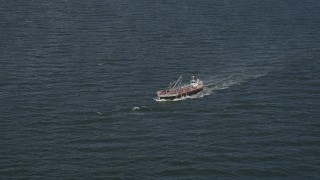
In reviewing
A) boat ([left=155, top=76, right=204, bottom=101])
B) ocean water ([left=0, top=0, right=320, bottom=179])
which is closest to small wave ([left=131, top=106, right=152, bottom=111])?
ocean water ([left=0, top=0, right=320, bottom=179])

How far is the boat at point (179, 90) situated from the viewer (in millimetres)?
178375

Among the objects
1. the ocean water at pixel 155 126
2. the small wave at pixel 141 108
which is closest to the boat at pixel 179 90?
the ocean water at pixel 155 126

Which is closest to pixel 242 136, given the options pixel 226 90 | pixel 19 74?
pixel 226 90

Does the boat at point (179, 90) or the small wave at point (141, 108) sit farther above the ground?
the boat at point (179, 90)

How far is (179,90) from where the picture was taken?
183000 millimetres

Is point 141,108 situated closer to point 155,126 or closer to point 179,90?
point 155,126

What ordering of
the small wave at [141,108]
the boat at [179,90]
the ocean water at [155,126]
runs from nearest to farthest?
1. the ocean water at [155,126]
2. the small wave at [141,108]
3. the boat at [179,90]

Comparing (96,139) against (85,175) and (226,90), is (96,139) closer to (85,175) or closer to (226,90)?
(85,175)

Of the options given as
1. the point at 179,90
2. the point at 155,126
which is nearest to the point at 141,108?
the point at 155,126

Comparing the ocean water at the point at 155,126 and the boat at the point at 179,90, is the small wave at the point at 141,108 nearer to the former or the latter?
the ocean water at the point at 155,126

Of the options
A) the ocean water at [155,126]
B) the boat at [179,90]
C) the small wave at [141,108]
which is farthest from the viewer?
the boat at [179,90]

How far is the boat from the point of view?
178 m

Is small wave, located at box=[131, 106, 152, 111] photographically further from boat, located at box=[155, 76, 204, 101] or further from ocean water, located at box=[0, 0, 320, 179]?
boat, located at box=[155, 76, 204, 101]

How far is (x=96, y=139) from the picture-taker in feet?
503
